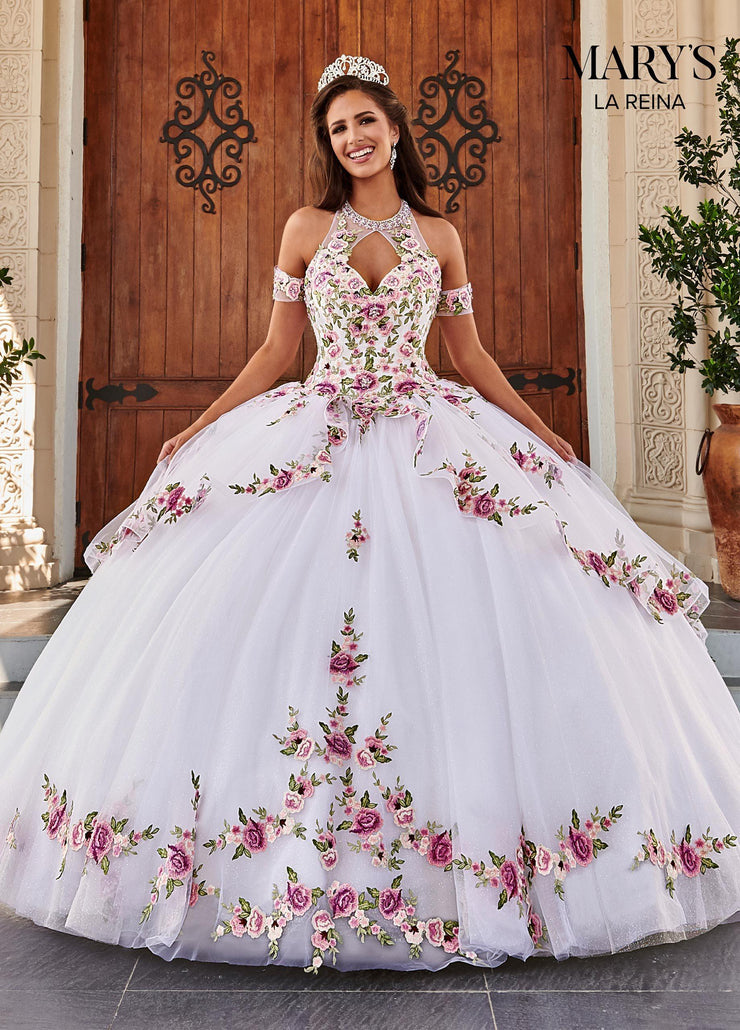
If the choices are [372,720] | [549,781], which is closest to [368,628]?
[372,720]

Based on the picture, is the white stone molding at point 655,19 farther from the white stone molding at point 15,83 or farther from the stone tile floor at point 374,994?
the stone tile floor at point 374,994

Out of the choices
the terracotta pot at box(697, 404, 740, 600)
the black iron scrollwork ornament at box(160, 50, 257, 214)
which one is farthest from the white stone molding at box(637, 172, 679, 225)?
the black iron scrollwork ornament at box(160, 50, 257, 214)

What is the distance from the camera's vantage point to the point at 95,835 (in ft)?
5.06

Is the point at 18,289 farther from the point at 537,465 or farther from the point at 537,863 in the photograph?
the point at 537,863

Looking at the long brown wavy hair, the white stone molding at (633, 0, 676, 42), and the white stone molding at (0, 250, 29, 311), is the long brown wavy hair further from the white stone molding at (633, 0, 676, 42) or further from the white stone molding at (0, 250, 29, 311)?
the white stone molding at (633, 0, 676, 42)

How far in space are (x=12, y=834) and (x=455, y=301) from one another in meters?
1.53

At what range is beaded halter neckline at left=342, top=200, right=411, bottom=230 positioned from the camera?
7.23ft

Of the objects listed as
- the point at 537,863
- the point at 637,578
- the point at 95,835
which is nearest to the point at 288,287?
the point at 637,578

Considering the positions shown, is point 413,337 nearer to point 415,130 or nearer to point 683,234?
point 683,234

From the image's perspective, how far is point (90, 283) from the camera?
14.2 ft

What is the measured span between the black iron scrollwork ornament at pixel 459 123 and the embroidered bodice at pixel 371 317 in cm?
229

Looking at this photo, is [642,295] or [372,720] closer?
[372,720]

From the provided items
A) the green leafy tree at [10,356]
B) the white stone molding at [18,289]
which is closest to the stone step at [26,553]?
the green leafy tree at [10,356]

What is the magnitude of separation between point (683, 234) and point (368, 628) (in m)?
2.42
